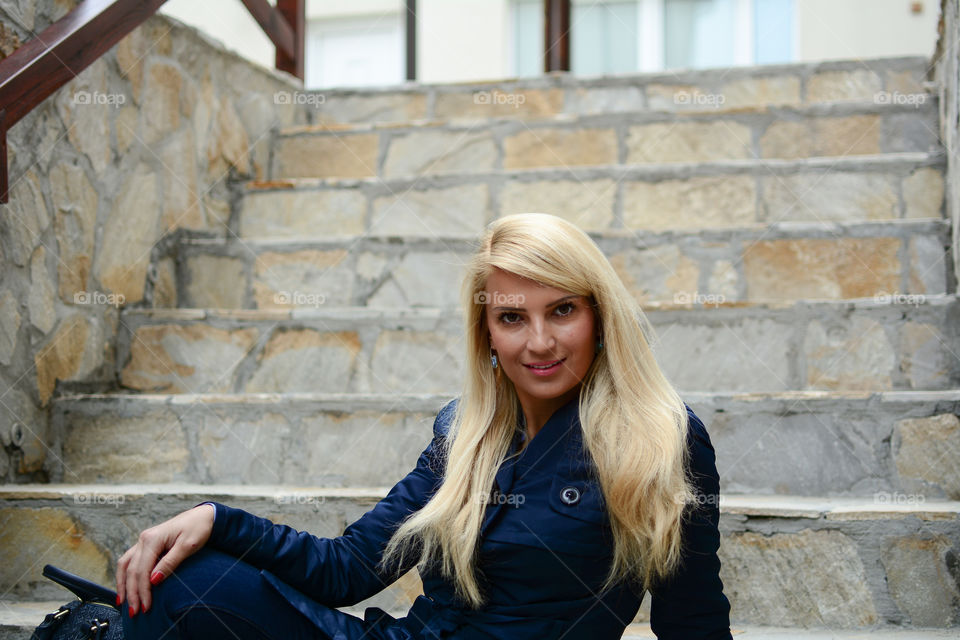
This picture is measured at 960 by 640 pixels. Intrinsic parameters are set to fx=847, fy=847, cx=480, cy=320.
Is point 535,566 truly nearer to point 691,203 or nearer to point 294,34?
point 691,203

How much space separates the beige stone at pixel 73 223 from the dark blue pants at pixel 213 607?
4.17 ft

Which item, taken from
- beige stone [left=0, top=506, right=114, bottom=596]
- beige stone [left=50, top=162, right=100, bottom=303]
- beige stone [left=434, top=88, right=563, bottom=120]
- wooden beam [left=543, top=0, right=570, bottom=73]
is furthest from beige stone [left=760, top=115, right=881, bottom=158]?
beige stone [left=0, top=506, right=114, bottom=596]

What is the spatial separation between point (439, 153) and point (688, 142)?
92 cm

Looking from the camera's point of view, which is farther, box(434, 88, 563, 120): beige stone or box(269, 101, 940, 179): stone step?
box(434, 88, 563, 120): beige stone

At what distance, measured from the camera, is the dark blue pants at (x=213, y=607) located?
3.90 ft

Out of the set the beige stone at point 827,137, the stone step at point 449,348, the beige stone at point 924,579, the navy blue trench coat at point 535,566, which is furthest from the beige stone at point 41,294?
the beige stone at point 827,137

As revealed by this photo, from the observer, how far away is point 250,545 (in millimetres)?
1255

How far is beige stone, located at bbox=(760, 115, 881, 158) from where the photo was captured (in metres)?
2.92

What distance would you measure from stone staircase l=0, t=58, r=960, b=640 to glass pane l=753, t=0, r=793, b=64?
4.00 meters

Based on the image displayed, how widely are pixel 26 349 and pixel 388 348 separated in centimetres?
90

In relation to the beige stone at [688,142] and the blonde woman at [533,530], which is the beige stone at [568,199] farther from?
the blonde woman at [533,530]

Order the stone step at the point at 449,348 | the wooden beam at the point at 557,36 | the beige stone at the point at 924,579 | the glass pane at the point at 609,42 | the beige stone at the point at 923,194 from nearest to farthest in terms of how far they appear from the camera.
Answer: the beige stone at the point at 924,579 < the stone step at the point at 449,348 < the beige stone at the point at 923,194 < the wooden beam at the point at 557,36 < the glass pane at the point at 609,42

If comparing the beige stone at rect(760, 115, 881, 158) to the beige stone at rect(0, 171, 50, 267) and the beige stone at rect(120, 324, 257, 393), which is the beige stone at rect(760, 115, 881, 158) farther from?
the beige stone at rect(0, 171, 50, 267)

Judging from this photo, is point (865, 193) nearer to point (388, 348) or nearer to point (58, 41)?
point (388, 348)
